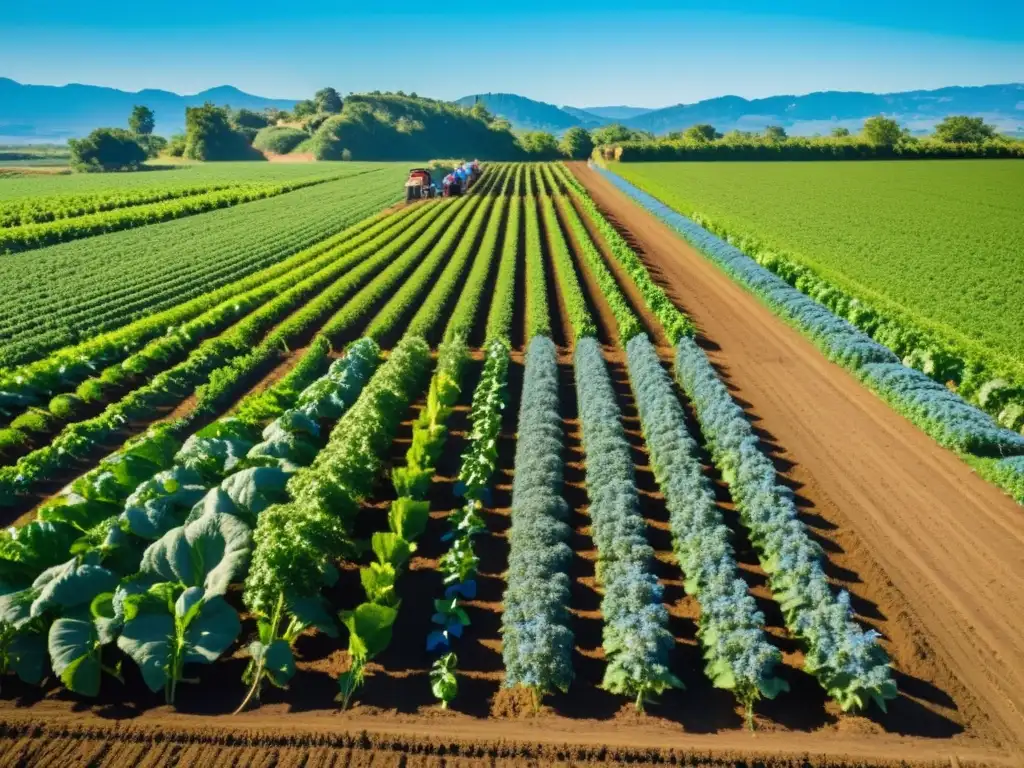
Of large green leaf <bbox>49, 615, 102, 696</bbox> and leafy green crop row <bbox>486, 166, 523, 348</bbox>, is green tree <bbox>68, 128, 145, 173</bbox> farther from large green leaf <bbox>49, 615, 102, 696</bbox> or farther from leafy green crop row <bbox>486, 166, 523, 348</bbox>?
large green leaf <bbox>49, 615, 102, 696</bbox>

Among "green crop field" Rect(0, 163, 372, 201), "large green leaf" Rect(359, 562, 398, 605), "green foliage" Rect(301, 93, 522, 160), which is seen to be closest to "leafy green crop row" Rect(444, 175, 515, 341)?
"large green leaf" Rect(359, 562, 398, 605)

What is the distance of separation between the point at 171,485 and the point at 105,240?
35.7m

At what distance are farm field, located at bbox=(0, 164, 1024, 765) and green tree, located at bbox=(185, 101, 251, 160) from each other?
116848mm

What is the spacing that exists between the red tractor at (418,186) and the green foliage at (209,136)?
269 ft

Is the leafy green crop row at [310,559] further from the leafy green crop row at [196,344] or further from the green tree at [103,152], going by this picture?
the green tree at [103,152]

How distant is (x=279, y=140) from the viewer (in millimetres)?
127938

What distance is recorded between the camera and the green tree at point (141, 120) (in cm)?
15450

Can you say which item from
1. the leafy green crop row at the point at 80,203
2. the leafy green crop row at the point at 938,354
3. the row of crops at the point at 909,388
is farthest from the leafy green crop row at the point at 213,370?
the leafy green crop row at the point at 80,203

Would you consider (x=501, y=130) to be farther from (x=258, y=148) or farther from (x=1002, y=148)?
(x=1002, y=148)

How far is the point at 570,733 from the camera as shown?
7.88m

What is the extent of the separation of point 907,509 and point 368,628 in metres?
10.8

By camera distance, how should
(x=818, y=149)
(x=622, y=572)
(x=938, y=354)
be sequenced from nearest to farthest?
1. (x=622, y=572)
2. (x=938, y=354)
3. (x=818, y=149)

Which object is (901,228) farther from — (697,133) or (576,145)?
(697,133)

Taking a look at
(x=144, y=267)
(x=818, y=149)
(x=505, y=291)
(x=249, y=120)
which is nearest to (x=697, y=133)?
(x=818, y=149)
